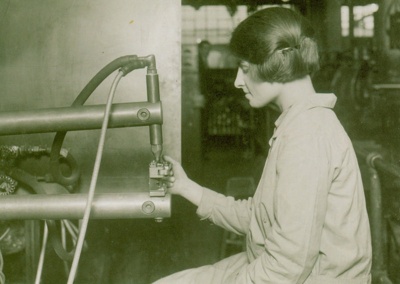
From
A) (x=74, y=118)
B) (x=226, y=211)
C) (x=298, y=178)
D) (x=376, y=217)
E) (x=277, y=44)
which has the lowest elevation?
(x=376, y=217)

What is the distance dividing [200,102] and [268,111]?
1268mm

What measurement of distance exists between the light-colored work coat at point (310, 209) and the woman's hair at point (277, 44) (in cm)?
7

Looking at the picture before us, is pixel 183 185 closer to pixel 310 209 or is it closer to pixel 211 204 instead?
pixel 211 204

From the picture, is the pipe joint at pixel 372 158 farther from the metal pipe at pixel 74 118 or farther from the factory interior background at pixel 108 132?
the metal pipe at pixel 74 118

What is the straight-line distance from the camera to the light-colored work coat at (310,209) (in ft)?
2.71

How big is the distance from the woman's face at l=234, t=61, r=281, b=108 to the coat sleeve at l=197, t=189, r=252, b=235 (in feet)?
0.86

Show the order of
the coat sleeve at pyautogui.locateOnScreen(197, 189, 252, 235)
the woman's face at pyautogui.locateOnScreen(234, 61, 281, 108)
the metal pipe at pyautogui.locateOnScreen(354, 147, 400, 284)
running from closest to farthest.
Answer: the woman's face at pyautogui.locateOnScreen(234, 61, 281, 108), the coat sleeve at pyautogui.locateOnScreen(197, 189, 252, 235), the metal pipe at pyautogui.locateOnScreen(354, 147, 400, 284)

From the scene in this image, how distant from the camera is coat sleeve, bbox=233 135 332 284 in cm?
82

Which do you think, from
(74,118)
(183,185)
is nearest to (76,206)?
(74,118)

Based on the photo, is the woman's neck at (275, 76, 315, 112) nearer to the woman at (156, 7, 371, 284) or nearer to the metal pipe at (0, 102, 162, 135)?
the woman at (156, 7, 371, 284)

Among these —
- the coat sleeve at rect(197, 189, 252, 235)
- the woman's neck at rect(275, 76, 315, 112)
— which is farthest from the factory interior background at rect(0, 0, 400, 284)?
the woman's neck at rect(275, 76, 315, 112)

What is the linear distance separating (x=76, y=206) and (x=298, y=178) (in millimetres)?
413

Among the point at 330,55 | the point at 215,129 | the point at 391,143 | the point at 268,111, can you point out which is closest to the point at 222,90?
the point at 215,129

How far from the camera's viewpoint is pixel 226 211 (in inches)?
44.2
